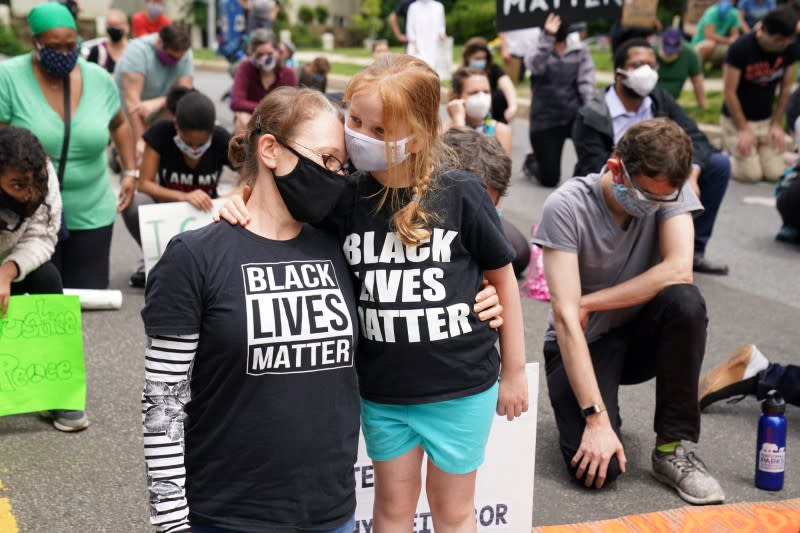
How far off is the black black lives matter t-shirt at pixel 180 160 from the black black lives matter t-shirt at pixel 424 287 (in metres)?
3.90

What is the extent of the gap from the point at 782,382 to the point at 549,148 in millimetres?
5707

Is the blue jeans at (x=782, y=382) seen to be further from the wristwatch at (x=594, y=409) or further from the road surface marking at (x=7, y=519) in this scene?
the road surface marking at (x=7, y=519)

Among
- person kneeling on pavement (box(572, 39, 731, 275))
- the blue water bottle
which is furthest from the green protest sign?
person kneeling on pavement (box(572, 39, 731, 275))

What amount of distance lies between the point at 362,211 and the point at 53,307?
7.34 feet

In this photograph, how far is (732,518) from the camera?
3.79 metres

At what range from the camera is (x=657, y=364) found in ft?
13.5

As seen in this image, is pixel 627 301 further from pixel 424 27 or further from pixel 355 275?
pixel 424 27

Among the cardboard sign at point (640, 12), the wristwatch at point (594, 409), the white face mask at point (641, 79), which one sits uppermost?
the white face mask at point (641, 79)

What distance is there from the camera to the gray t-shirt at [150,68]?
27.5ft

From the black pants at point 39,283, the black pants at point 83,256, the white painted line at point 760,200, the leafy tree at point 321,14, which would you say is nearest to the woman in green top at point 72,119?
the black pants at point 83,256

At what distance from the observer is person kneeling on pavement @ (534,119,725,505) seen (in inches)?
152

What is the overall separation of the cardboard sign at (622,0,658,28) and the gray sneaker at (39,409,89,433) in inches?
369

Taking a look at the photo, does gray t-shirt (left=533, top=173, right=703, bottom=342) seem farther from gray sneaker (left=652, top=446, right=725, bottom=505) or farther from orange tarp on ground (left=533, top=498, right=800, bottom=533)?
orange tarp on ground (left=533, top=498, right=800, bottom=533)

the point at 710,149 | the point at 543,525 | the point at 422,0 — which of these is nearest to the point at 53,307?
the point at 543,525
